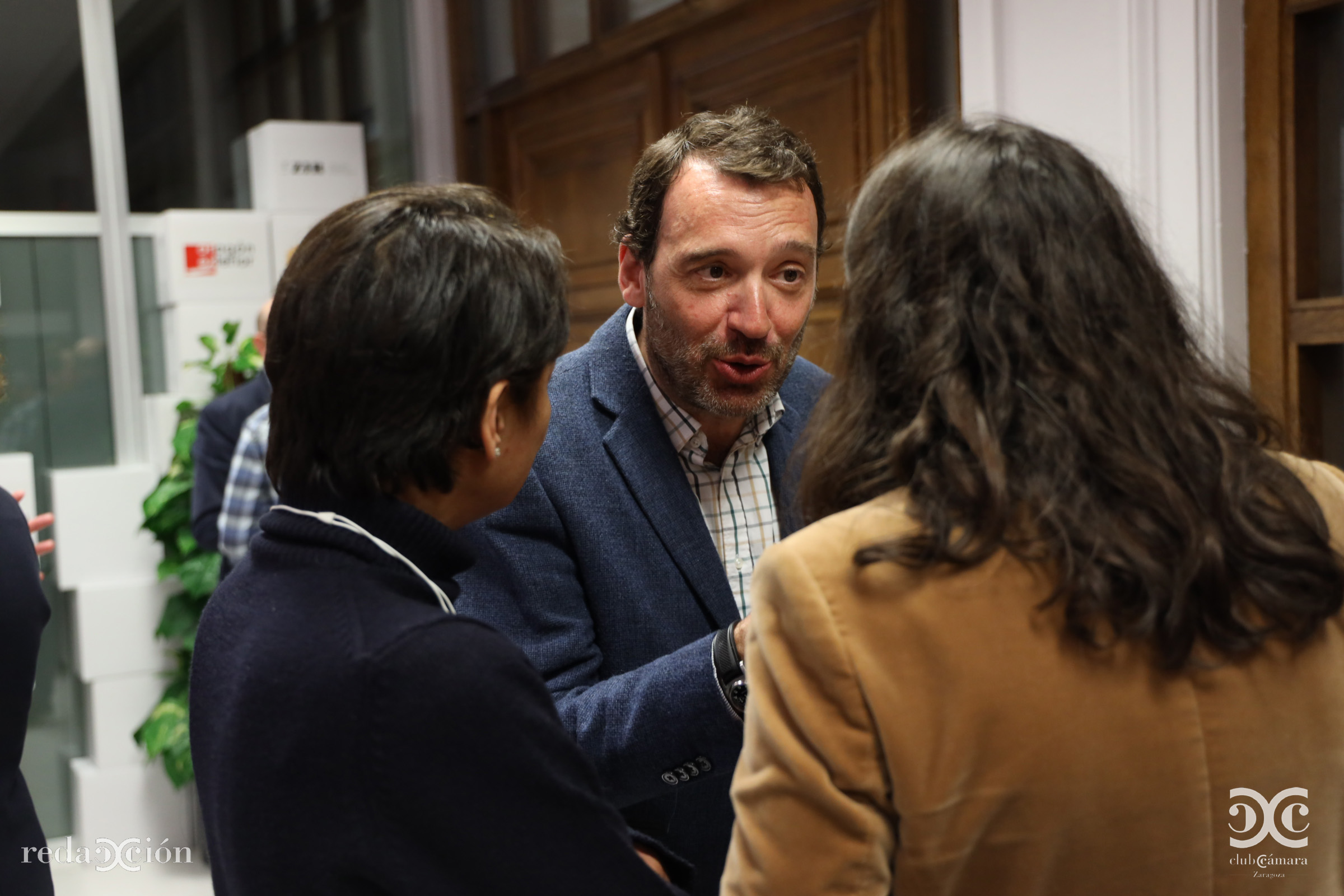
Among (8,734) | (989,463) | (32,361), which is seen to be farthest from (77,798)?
(989,463)

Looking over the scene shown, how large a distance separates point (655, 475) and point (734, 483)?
6.6 inches

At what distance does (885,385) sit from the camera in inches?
35.2

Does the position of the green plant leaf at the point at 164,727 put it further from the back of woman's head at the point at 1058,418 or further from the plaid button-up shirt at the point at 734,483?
the back of woman's head at the point at 1058,418

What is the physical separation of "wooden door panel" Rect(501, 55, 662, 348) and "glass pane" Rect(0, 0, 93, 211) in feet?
5.27

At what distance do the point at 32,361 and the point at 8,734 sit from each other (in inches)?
121

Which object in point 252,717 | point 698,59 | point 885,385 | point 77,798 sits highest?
point 698,59

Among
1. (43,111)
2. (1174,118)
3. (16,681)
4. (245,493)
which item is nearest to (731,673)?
(16,681)

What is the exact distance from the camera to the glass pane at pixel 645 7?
3697 mm

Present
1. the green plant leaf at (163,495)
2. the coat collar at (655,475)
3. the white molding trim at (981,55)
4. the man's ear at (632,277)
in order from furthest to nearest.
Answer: the green plant leaf at (163,495) → the white molding trim at (981,55) → the man's ear at (632,277) → the coat collar at (655,475)

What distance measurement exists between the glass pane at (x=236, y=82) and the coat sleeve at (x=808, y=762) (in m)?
4.30

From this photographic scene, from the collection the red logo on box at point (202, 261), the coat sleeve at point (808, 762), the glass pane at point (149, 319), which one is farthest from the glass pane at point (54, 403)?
the coat sleeve at point (808, 762)

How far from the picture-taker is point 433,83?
4.86 m

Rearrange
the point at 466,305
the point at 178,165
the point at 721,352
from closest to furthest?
1. the point at 466,305
2. the point at 721,352
3. the point at 178,165

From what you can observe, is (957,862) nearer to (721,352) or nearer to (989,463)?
(989,463)
